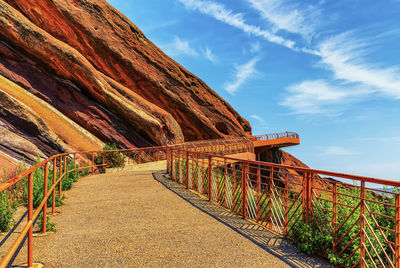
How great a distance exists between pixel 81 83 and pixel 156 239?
17.9 metres

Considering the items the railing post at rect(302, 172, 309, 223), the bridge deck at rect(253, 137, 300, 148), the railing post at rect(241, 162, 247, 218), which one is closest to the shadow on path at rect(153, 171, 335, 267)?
the railing post at rect(241, 162, 247, 218)

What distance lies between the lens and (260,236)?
15.0ft

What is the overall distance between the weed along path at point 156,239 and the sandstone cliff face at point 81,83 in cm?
771

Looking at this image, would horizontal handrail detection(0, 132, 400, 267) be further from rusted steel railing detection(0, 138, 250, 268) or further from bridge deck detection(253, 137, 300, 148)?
bridge deck detection(253, 137, 300, 148)

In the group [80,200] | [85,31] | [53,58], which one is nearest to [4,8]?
[53,58]

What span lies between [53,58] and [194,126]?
1397 cm

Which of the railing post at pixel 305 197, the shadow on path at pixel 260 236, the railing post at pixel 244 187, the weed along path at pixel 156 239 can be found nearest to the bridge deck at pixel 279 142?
the shadow on path at pixel 260 236

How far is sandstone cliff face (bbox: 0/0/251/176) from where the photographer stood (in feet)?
44.8

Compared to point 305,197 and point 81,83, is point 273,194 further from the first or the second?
point 81,83

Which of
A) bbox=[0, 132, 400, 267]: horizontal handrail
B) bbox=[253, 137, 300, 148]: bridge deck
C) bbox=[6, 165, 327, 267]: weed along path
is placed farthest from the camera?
bbox=[253, 137, 300, 148]: bridge deck

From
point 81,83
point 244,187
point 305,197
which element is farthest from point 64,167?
point 81,83

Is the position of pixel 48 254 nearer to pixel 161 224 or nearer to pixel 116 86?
pixel 161 224

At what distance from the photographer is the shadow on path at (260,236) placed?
371 cm

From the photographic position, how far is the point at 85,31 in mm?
20469
